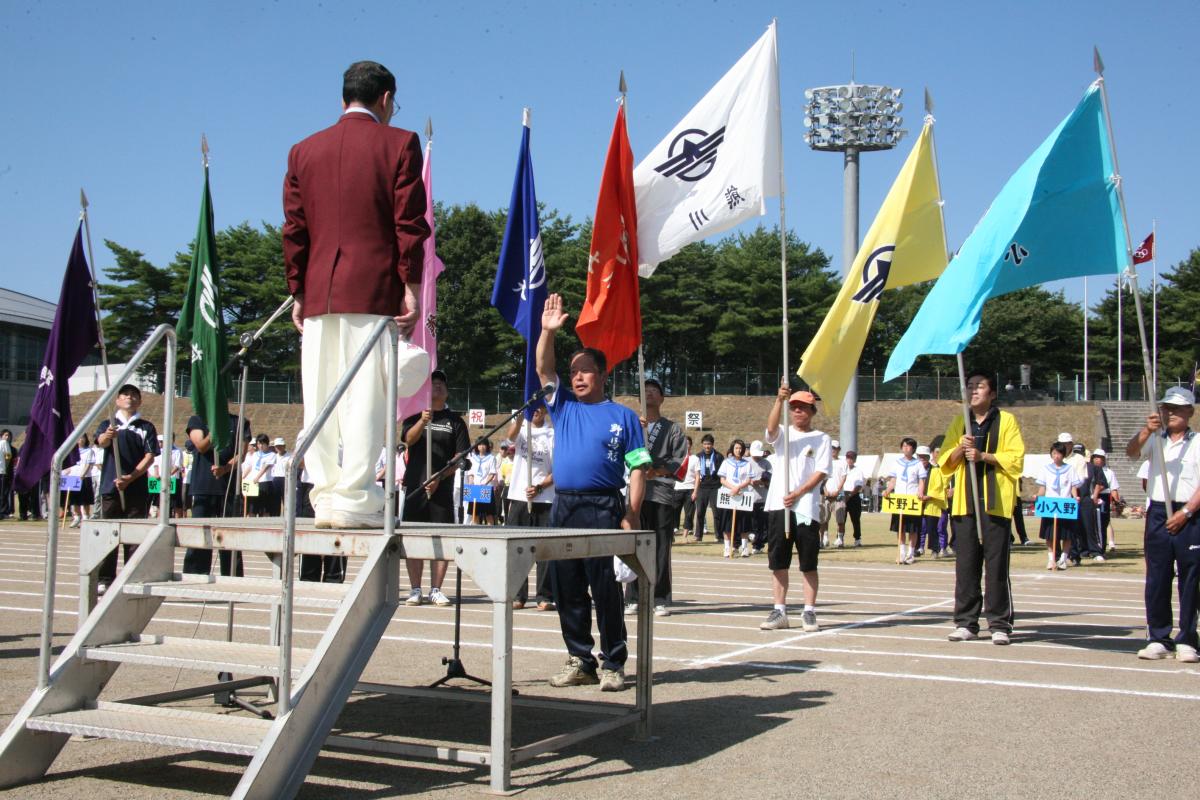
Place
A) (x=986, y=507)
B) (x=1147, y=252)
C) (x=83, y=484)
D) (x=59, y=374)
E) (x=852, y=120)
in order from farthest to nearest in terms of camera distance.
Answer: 1. (x=852, y=120)
2. (x=1147, y=252)
3. (x=83, y=484)
4. (x=59, y=374)
5. (x=986, y=507)

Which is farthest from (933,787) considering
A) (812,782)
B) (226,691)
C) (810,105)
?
(810,105)

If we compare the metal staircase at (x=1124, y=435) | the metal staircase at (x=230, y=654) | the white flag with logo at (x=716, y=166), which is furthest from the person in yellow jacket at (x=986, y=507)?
the metal staircase at (x=1124, y=435)

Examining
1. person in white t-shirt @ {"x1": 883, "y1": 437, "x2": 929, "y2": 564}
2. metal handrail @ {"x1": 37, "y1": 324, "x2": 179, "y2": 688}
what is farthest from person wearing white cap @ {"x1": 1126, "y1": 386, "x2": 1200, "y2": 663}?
person in white t-shirt @ {"x1": 883, "y1": 437, "x2": 929, "y2": 564}

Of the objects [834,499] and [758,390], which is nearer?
[834,499]

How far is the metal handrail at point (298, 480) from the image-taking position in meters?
5.02

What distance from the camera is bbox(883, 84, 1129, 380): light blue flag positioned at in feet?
33.9

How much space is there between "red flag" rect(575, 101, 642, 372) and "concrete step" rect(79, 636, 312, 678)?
4659 mm

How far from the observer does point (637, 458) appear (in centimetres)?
766

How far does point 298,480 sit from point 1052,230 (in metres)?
7.67

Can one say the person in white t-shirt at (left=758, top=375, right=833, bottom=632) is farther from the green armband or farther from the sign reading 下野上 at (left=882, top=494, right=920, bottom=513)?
the sign reading 下野上 at (left=882, top=494, right=920, bottom=513)

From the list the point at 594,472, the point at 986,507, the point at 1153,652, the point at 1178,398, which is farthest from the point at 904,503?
the point at 594,472

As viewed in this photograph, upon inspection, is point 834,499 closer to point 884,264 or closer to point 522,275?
point 884,264

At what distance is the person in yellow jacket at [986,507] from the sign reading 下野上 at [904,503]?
11667mm

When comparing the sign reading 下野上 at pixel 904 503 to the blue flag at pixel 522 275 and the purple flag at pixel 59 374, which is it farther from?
the purple flag at pixel 59 374
